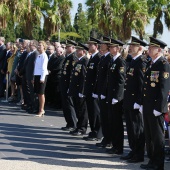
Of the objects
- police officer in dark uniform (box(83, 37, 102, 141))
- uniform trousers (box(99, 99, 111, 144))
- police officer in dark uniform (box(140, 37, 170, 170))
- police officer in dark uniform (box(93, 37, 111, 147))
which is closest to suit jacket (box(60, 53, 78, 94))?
police officer in dark uniform (box(83, 37, 102, 141))

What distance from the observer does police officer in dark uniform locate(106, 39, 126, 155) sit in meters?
9.00

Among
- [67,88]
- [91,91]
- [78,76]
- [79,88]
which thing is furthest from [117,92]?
[67,88]

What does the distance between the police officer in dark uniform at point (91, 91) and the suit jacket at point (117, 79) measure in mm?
1182

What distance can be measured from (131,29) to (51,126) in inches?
724

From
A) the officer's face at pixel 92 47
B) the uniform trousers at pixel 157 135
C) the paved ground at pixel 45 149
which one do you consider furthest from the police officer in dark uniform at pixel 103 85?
the uniform trousers at pixel 157 135

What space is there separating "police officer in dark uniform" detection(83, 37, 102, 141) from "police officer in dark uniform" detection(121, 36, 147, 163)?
1.84 metres

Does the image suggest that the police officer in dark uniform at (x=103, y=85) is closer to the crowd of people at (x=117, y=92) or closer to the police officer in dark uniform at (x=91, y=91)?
the crowd of people at (x=117, y=92)

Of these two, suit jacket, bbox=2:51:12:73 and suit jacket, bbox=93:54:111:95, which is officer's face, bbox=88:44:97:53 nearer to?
Result: suit jacket, bbox=93:54:111:95

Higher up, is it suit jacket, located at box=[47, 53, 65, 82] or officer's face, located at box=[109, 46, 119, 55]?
officer's face, located at box=[109, 46, 119, 55]

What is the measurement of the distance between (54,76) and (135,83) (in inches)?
291

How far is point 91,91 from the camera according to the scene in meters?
10.4

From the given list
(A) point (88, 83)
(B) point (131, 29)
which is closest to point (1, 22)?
(B) point (131, 29)

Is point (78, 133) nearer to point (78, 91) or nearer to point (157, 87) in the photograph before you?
point (78, 91)

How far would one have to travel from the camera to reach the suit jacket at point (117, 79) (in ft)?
29.5
